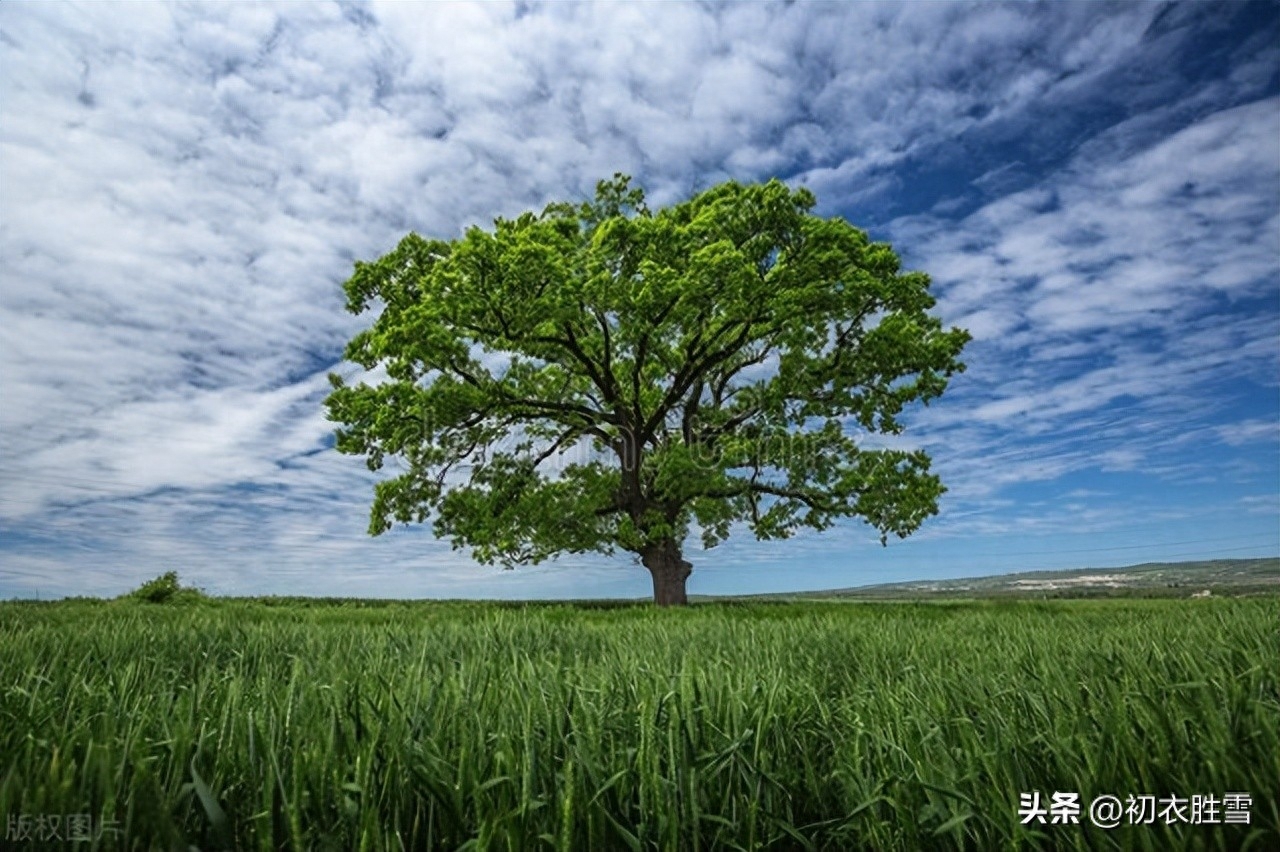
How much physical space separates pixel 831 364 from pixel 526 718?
64.9ft

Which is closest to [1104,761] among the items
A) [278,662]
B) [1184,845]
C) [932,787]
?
[1184,845]

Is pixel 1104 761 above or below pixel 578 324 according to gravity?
below

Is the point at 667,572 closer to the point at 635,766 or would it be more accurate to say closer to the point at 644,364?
the point at 644,364

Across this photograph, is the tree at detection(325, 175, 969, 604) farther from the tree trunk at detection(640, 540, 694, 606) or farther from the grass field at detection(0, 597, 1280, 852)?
the grass field at detection(0, 597, 1280, 852)

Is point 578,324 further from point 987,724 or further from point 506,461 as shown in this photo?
point 987,724

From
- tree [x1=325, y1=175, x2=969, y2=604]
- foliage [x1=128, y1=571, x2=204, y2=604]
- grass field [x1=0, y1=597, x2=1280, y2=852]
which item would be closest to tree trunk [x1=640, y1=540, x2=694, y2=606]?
tree [x1=325, y1=175, x2=969, y2=604]

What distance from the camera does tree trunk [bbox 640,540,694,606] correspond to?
21547 millimetres

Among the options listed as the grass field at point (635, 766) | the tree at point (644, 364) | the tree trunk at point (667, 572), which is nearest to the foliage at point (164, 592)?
the tree at point (644, 364)

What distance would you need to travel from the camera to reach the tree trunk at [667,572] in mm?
21547

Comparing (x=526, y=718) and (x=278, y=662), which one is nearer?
(x=526, y=718)

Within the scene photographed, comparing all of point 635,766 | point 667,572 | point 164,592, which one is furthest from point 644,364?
point 635,766

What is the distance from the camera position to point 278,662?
14.9ft

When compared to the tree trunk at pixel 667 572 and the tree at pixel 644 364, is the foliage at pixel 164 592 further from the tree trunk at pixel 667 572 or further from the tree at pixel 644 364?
the tree trunk at pixel 667 572

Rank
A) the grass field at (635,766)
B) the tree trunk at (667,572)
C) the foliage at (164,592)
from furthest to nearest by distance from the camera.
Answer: the tree trunk at (667,572) < the foliage at (164,592) < the grass field at (635,766)
